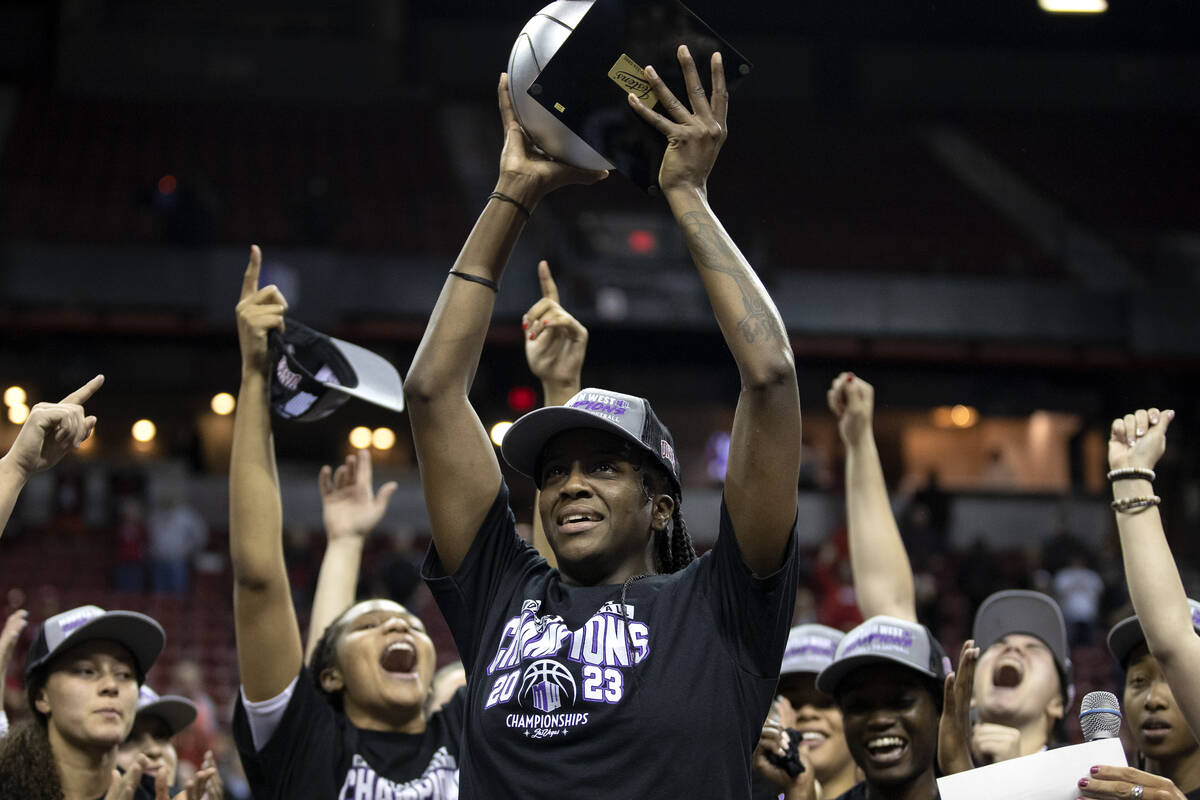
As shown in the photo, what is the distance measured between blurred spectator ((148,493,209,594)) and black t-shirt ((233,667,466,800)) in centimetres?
1026

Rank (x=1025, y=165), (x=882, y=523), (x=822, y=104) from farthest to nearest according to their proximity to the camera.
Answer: (x=822, y=104) < (x=1025, y=165) < (x=882, y=523)

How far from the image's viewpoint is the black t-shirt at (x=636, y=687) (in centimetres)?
210

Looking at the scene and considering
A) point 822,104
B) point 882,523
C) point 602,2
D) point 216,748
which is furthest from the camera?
point 822,104

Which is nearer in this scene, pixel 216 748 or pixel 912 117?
pixel 216 748

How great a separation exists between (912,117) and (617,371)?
21.5 feet

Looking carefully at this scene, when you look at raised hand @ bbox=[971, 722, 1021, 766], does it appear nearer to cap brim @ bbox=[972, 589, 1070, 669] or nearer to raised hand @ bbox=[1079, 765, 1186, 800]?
cap brim @ bbox=[972, 589, 1070, 669]

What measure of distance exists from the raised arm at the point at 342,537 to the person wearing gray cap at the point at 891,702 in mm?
1288

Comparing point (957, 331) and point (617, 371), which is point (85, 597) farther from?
point (957, 331)

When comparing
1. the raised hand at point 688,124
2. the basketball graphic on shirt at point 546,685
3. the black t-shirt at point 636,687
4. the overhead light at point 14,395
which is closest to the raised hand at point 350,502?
the black t-shirt at point 636,687

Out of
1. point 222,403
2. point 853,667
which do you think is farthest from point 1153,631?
point 222,403

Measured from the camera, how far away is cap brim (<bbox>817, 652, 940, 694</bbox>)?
2.96m

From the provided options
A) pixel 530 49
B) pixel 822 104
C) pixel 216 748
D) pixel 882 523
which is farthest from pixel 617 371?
pixel 530 49

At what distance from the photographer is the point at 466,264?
2469 millimetres

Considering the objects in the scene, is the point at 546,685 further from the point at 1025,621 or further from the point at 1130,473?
Answer: the point at 1025,621
